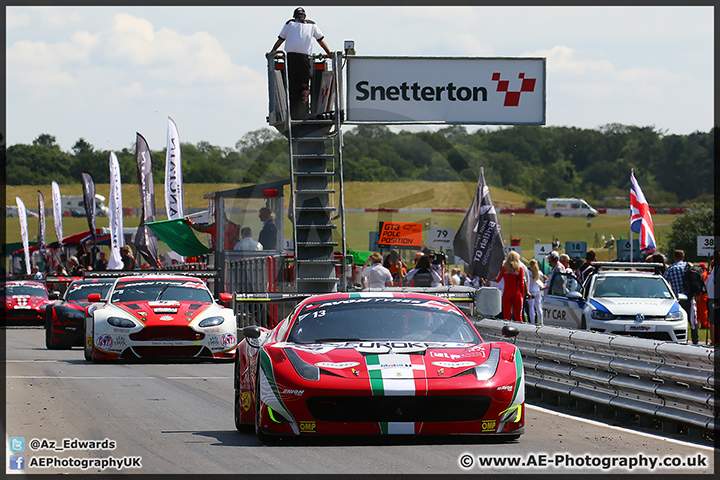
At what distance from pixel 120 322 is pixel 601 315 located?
8.42m

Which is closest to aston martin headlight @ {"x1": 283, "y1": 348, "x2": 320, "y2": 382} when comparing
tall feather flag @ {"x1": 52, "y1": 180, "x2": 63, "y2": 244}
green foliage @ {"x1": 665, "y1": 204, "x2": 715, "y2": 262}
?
tall feather flag @ {"x1": 52, "y1": 180, "x2": 63, "y2": 244}

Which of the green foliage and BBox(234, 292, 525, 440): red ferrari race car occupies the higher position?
the green foliage

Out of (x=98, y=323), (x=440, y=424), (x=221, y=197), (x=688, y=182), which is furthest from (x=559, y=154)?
(x=440, y=424)

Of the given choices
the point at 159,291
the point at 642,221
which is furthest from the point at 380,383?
the point at 642,221

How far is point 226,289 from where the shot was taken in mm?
23297

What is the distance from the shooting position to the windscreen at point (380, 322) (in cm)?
831

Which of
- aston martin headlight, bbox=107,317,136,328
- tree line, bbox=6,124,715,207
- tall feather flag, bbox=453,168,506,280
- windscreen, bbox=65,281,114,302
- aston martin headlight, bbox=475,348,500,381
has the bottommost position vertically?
aston martin headlight, bbox=107,317,136,328

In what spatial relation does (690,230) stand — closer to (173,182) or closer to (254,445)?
(173,182)

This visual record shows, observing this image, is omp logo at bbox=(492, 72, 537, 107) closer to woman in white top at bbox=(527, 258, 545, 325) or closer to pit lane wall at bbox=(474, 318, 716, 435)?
woman in white top at bbox=(527, 258, 545, 325)

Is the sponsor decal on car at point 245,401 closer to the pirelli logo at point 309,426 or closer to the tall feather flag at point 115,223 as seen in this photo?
the pirelli logo at point 309,426

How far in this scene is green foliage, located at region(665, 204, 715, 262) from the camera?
68.1 metres

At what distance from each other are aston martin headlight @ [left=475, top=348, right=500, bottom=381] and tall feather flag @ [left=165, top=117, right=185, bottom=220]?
75.4 ft

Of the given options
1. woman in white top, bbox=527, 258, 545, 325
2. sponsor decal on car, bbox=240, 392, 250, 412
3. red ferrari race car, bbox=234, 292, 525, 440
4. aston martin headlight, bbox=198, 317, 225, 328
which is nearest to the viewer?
red ferrari race car, bbox=234, 292, 525, 440

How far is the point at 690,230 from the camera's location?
6894 centimetres
